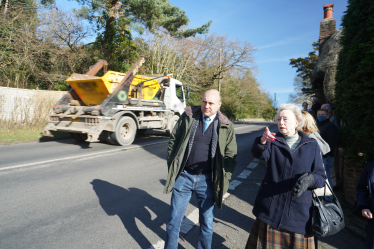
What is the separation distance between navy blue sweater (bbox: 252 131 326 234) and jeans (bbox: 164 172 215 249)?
0.53 m

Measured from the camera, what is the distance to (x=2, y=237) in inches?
102

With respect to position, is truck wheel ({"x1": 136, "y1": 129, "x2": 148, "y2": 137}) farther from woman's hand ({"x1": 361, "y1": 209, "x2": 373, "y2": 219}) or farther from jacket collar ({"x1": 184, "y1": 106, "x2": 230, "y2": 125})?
woman's hand ({"x1": 361, "y1": 209, "x2": 373, "y2": 219})

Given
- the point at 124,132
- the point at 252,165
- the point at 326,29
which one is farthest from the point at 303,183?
the point at 326,29

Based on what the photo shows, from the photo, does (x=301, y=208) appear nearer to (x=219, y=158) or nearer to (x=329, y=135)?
(x=219, y=158)

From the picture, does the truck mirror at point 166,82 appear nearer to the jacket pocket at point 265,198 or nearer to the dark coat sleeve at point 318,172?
the jacket pocket at point 265,198

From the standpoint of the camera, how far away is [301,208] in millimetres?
1870

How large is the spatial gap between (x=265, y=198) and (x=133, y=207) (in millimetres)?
2170

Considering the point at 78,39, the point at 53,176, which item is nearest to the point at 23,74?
the point at 78,39

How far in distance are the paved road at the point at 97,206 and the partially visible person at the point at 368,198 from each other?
0.91 meters

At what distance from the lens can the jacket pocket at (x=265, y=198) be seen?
78.1 inches

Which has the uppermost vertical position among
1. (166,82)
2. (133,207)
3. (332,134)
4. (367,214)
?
(166,82)

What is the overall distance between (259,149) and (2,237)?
2946 millimetres

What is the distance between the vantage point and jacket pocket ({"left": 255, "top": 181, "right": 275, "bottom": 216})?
198 centimetres

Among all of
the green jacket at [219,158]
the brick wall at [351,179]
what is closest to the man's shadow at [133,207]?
the green jacket at [219,158]
